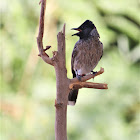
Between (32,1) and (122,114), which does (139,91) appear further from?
(32,1)

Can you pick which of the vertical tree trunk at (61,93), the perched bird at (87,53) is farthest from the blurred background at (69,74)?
the vertical tree trunk at (61,93)

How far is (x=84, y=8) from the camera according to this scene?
245cm

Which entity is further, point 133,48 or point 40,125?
point 133,48

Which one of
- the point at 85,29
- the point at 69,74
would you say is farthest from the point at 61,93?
the point at 69,74

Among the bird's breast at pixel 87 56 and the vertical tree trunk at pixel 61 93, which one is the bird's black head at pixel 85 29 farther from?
the vertical tree trunk at pixel 61 93

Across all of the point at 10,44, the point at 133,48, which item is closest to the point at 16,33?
the point at 10,44

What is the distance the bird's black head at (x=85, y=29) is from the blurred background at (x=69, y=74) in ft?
2.90

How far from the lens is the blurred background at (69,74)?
7.79ft

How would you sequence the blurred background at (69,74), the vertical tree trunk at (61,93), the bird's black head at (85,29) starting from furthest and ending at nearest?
the blurred background at (69,74)
the bird's black head at (85,29)
the vertical tree trunk at (61,93)

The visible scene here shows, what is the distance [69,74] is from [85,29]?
97 centimetres

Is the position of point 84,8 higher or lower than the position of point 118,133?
higher

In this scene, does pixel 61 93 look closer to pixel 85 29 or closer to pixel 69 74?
pixel 85 29

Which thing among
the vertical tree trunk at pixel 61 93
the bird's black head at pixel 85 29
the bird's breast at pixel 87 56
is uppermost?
the bird's black head at pixel 85 29

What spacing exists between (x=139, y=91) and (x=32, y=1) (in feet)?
2.81
